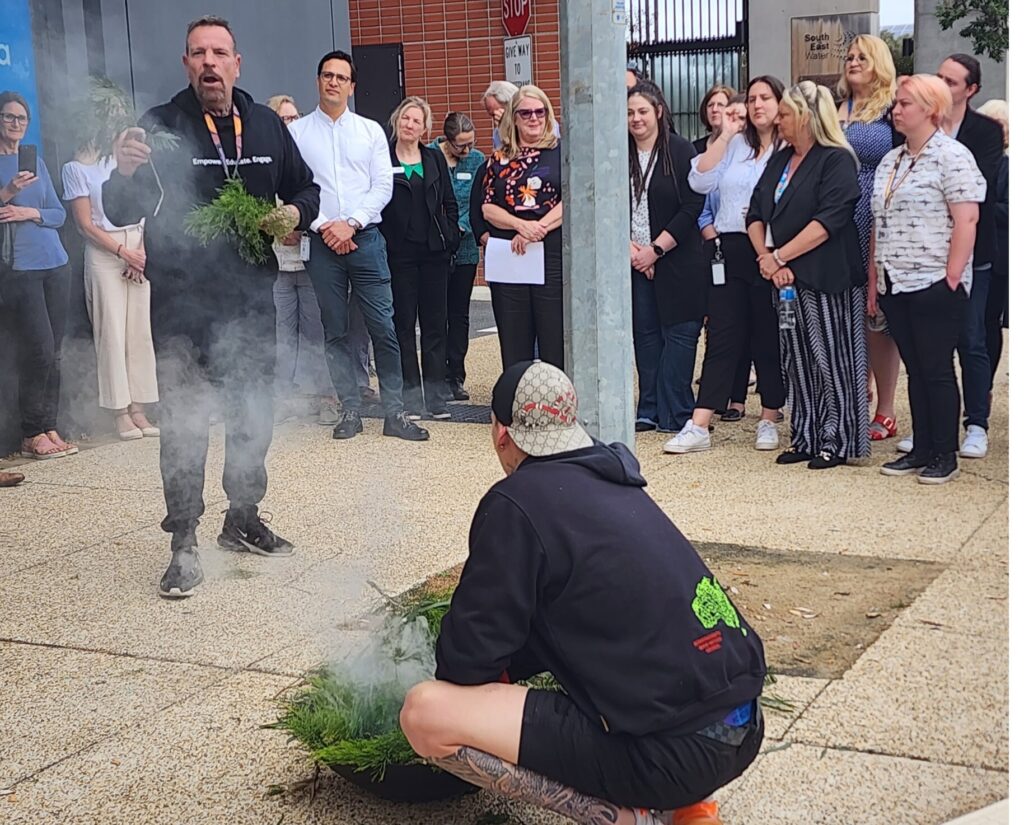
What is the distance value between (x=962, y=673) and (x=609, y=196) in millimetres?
1808

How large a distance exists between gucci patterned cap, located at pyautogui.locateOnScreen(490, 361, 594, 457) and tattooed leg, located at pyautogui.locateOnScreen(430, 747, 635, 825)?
0.68 metres

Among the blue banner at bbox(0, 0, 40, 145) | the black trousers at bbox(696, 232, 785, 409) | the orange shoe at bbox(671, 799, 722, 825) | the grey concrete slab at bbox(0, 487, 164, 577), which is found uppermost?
the blue banner at bbox(0, 0, 40, 145)

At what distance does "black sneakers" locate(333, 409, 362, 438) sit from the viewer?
792 cm

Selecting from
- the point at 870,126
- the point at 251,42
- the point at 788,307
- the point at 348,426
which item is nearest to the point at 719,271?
the point at 788,307

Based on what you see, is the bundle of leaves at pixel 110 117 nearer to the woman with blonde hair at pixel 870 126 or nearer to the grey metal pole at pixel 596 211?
the grey metal pole at pixel 596 211

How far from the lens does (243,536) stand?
18.7 ft

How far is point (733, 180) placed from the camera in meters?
7.60

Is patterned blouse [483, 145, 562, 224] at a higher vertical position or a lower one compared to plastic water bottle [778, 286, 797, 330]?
higher

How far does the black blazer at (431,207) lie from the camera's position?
8.37m

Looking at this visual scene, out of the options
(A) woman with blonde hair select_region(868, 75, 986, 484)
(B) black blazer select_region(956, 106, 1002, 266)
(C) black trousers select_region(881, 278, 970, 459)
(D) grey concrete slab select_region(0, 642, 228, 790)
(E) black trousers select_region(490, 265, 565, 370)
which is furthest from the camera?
(E) black trousers select_region(490, 265, 565, 370)

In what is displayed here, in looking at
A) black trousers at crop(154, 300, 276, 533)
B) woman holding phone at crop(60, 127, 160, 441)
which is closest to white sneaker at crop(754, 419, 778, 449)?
black trousers at crop(154, 300, 276, 533)

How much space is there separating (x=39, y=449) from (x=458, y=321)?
9.34 ft

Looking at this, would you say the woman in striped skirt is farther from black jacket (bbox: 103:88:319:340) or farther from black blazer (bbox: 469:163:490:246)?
black jacket (bbox: 103:88:319:340)

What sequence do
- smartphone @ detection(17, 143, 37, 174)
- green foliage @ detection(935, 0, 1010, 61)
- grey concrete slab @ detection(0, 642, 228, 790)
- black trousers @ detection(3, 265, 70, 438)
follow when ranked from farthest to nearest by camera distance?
green foliage @ detection(935, 0, 1010, 61), black trousers @ detection(3, 265, 70, 438), smartphone @ detection(17, 143, 37, 174), grey concrete slab @ detection(0, 642, 228, 790)
